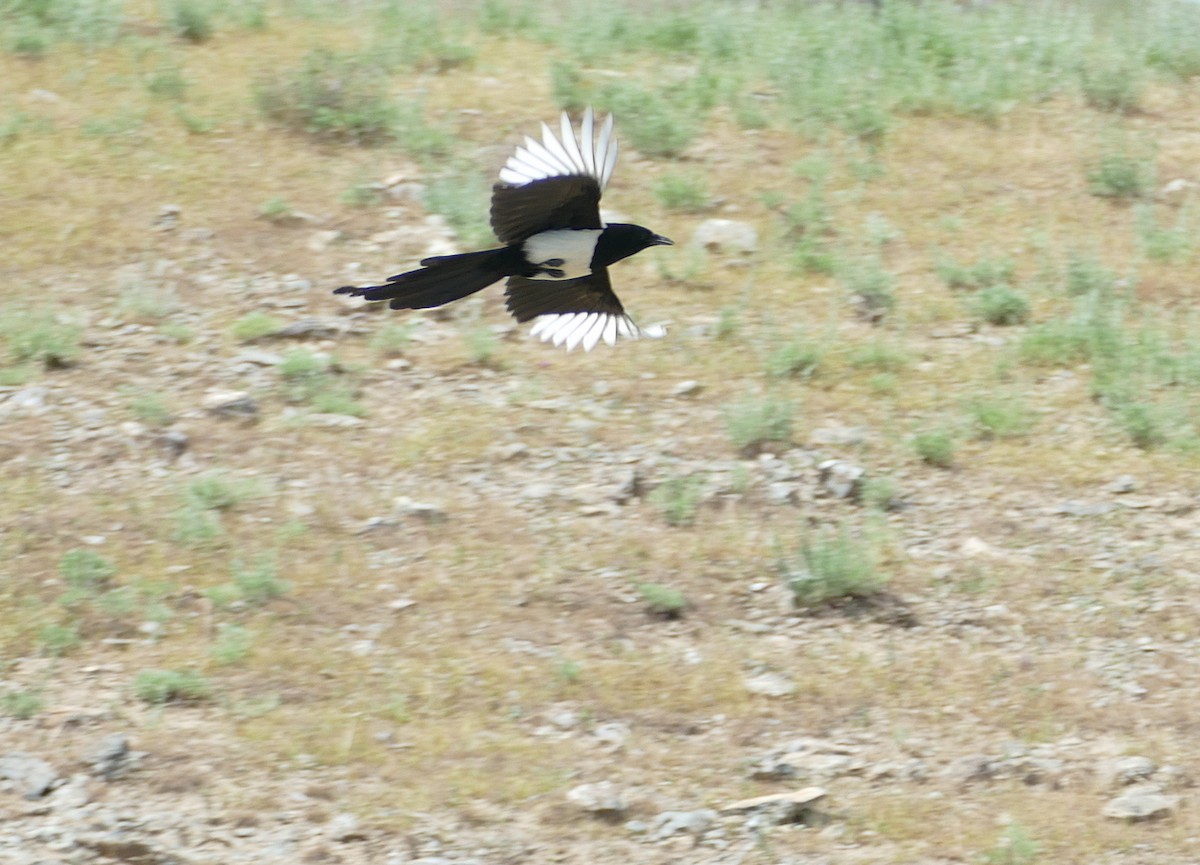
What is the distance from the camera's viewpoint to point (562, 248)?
4328 millimetres

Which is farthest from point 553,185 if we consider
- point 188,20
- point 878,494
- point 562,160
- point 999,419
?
point 188,20

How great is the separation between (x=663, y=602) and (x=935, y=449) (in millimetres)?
1501

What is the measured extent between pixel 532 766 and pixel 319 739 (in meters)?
0.63

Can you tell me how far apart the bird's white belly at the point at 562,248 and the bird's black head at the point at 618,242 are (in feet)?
0.17

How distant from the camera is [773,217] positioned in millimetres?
8070

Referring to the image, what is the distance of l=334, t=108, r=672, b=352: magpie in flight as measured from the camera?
160 inches

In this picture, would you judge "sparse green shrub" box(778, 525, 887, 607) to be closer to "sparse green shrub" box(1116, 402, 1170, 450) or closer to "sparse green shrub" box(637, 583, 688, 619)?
"sparse green shrub" box(637, 583, 688, 619)

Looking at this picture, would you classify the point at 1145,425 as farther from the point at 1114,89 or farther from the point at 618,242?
Result: the point at 1114,89

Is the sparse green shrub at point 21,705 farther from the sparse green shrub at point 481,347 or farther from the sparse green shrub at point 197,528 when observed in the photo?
the sparse green shrub at point 481,347

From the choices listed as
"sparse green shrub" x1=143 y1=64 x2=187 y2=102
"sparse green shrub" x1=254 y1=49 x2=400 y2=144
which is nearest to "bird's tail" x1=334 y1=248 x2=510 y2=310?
"sparse green shrub" x1=254 y1=49 x2=400 y2=144

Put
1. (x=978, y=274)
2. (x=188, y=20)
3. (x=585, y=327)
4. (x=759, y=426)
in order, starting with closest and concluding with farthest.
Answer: (x=585, y=327), (x=759, y=426), (x=978, y=274), (x=188, y=20)

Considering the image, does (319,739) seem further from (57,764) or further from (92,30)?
(92,30)

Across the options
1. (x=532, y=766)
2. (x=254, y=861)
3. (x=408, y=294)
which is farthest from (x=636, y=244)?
(x=254, y=861)

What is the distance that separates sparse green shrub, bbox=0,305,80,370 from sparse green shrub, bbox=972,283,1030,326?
3881 millimetres
